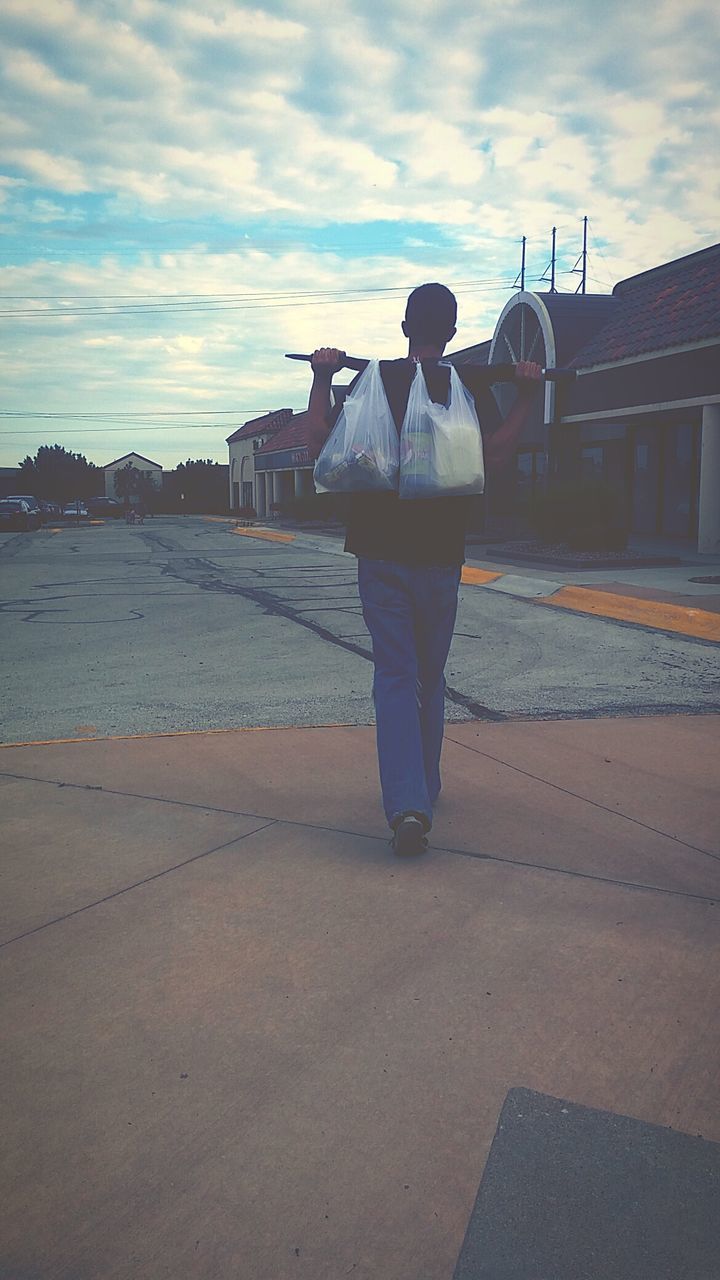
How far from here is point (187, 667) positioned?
6949 mm

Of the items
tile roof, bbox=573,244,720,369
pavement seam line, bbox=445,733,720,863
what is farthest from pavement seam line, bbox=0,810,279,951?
tile roof, bbox=573,244,720,369

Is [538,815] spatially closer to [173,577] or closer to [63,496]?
[173,577]

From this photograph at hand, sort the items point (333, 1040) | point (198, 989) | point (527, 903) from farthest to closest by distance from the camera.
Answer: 1. point (527, 903)
2. point (198, 989)
3. point (333, 1040)

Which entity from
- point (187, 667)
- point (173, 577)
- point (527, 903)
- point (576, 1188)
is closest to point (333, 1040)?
point (576, 1188)

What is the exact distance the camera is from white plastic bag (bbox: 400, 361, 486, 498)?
10.7 ft

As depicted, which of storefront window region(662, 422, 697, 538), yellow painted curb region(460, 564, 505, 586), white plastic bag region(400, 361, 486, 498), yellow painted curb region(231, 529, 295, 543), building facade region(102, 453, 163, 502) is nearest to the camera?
white plastic bag region(400, 361, 486, 498)

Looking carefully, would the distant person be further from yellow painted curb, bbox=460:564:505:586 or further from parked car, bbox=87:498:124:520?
parked car, bbox=87:498:124:520

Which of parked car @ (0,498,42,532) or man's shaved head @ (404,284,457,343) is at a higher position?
man's shaved head @ (404,284,457,343)

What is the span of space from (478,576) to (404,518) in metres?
9.72

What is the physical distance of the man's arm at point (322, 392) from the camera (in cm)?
347

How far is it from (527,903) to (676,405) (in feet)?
Result: 51.3

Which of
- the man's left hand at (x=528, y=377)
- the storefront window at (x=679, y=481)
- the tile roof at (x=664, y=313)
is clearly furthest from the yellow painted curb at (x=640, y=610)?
the storefront window at (x=679, y=481)

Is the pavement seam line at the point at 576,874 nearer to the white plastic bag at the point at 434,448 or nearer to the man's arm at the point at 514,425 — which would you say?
the white plastic bag at the point at 434,448

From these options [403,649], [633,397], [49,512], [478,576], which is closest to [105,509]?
[49,512]
